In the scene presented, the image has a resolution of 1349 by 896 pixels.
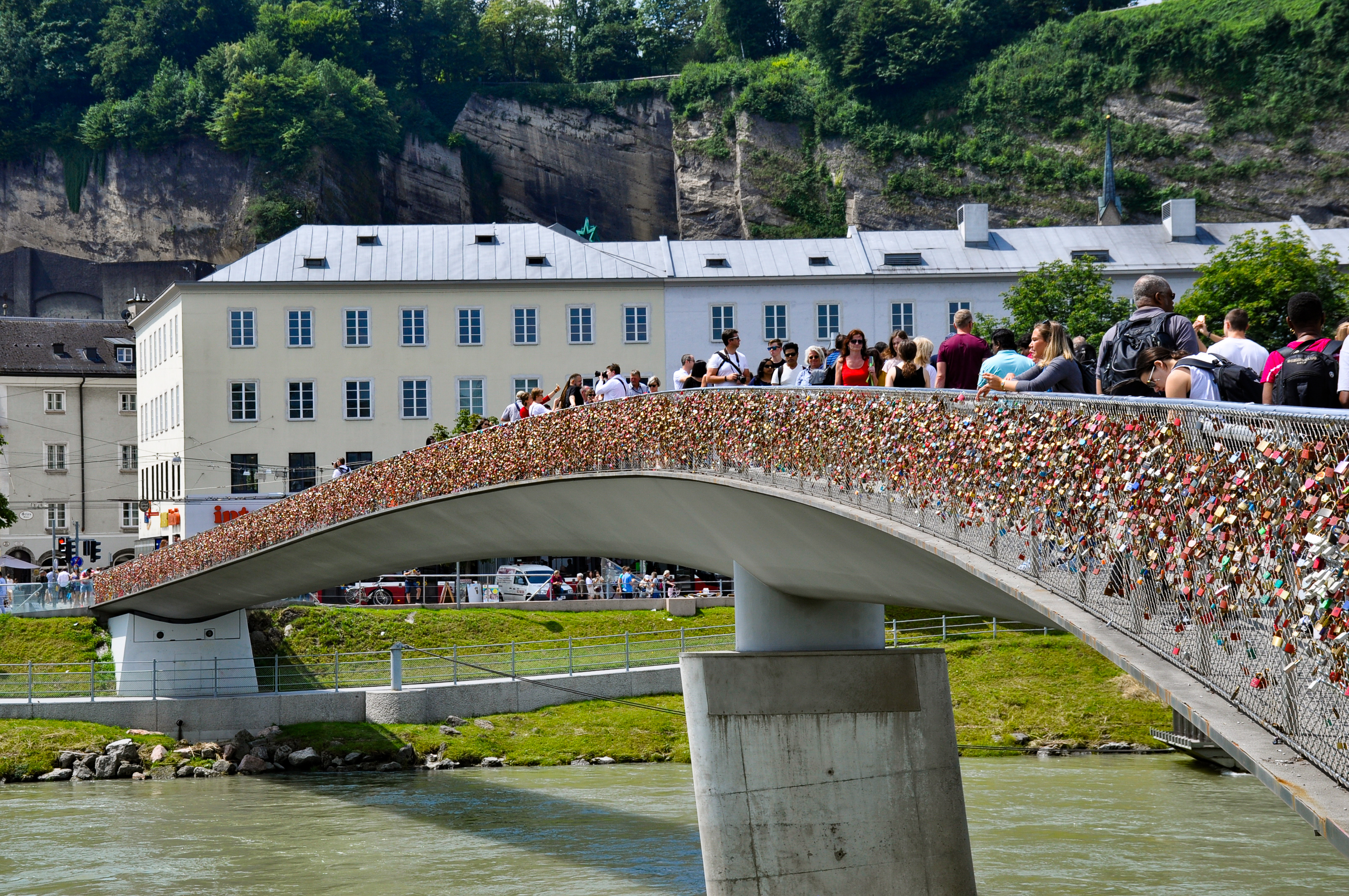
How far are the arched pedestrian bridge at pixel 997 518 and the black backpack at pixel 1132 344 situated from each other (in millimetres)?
372

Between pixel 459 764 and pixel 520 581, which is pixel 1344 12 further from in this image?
pixel 459 764

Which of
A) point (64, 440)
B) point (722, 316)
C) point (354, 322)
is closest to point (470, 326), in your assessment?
point (354, 322)

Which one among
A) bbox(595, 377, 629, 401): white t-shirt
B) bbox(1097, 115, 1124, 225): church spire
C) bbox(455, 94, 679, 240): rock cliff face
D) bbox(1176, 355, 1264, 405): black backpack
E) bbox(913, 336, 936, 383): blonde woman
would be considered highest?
bbox(455, 94, 679, 240): rock cliff face

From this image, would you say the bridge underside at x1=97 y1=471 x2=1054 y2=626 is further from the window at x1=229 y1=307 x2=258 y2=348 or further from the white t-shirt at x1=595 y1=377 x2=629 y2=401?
the window at x1=229 y1=307 x2=258 y2=348

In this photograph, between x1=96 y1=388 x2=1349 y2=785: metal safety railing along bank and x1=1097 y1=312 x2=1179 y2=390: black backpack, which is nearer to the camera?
x1=96 y1=388 x2=1349 y2=785: metal safety railing along bank

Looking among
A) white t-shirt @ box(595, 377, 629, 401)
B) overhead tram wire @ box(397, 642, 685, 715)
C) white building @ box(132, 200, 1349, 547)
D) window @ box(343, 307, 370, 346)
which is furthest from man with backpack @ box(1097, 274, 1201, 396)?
window @ box(343, 307, 370, 346)

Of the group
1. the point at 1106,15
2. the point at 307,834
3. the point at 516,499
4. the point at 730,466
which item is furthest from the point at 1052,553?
the point at 1106,15

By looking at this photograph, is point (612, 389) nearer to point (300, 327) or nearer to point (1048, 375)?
point (1048, 375)

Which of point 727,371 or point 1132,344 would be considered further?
point 727,371

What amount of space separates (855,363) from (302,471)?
41.2 meters

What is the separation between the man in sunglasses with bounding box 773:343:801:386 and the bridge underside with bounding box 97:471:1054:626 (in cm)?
134

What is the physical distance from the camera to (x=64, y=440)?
2697 inches

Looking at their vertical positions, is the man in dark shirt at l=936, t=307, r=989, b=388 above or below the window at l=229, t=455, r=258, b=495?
below

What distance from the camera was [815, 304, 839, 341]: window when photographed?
52.4 m
